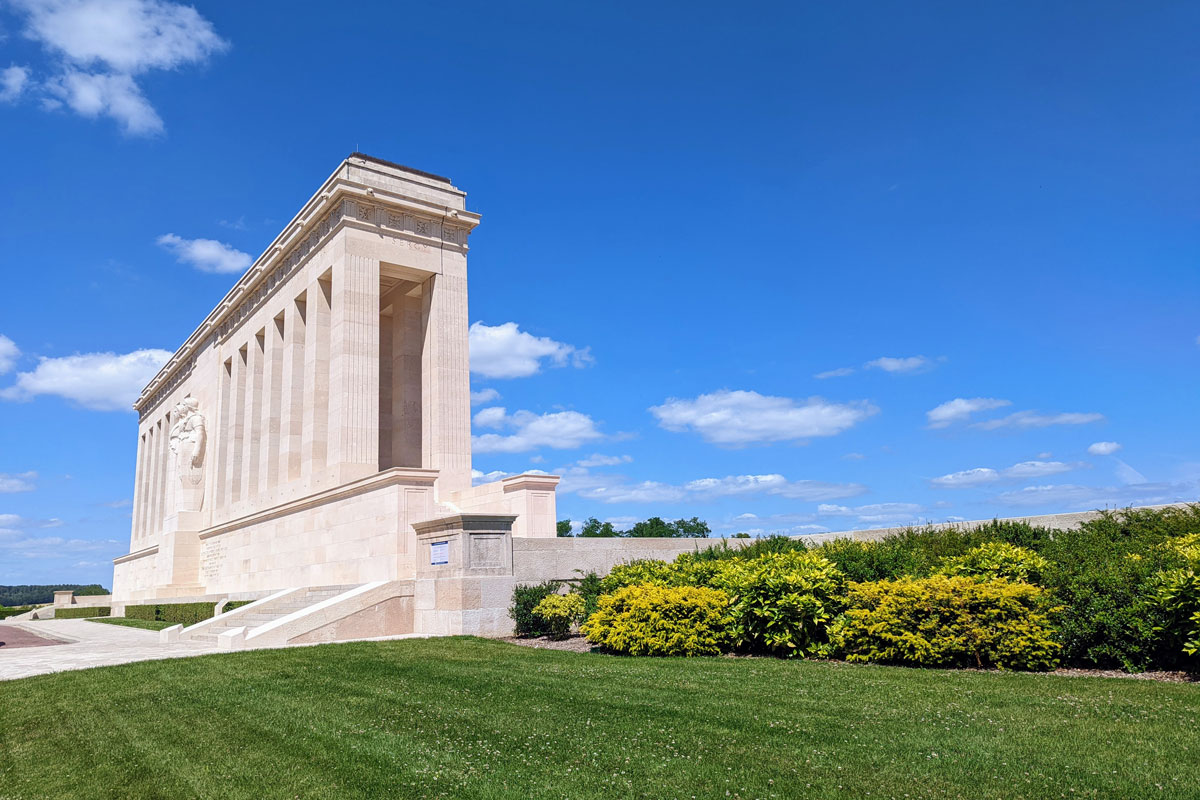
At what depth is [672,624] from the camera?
Result: 12281mm

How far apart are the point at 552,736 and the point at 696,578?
8.07 metres

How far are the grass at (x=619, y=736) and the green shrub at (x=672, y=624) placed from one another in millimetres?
1526

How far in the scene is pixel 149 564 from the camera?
48.4m

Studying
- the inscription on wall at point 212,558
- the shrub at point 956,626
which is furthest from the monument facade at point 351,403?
the shrub at point 956,626

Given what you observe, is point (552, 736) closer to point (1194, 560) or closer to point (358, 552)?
point (1194, 560)

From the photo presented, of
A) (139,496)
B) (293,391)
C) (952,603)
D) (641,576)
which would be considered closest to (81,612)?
(139,496)

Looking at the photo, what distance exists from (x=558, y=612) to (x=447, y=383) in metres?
16.0

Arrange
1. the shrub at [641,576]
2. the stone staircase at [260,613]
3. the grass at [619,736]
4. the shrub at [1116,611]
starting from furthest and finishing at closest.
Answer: the stone staircase at [260,613] < the shrub at [641,576] < the shrub at [1116,611] < the grass at [619,736]

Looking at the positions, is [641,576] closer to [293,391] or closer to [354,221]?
[354,221]

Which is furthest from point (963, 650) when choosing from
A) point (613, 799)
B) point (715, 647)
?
point (613, 799)

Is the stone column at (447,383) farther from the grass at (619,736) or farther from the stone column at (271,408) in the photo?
the grass at (619,736)

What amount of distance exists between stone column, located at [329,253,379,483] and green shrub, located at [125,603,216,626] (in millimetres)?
6321

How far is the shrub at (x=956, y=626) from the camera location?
9742 mm

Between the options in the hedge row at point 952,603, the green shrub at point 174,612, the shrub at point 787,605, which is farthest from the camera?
the green shrub at point 174,612
